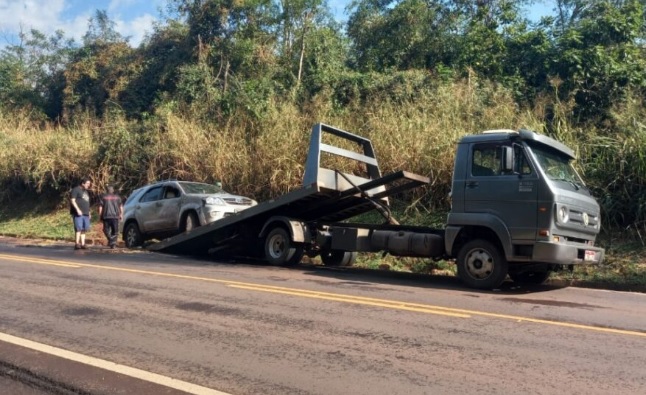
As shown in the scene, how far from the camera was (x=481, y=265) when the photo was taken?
9.45m

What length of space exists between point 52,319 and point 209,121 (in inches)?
663

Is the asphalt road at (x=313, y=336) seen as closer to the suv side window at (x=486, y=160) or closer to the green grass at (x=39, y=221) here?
the suv side window at (x=486, y=160)

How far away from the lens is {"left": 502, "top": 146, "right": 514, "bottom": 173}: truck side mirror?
30.0ft

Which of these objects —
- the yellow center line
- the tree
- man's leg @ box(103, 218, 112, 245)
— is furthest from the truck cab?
the tree

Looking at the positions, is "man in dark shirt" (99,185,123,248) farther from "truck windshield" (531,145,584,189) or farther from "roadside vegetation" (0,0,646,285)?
"truck windshield" (531,145,584,189)

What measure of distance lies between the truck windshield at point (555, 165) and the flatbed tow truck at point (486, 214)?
0.08ft

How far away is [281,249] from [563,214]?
5.49m

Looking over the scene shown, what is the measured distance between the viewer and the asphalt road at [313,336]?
15.3 ft

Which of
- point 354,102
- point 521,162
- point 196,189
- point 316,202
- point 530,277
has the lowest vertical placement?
point 530,277

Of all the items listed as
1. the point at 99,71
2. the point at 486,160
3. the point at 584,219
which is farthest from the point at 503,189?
the point at 99,71

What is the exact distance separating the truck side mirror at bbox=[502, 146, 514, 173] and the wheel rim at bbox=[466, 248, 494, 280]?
1.34 metres

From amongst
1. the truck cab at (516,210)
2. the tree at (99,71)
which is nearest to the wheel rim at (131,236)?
the truck cab at (516,210)

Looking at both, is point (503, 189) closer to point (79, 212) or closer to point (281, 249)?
point (281, 249)

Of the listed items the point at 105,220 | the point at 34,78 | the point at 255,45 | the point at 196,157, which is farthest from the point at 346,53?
the point at 34,78
